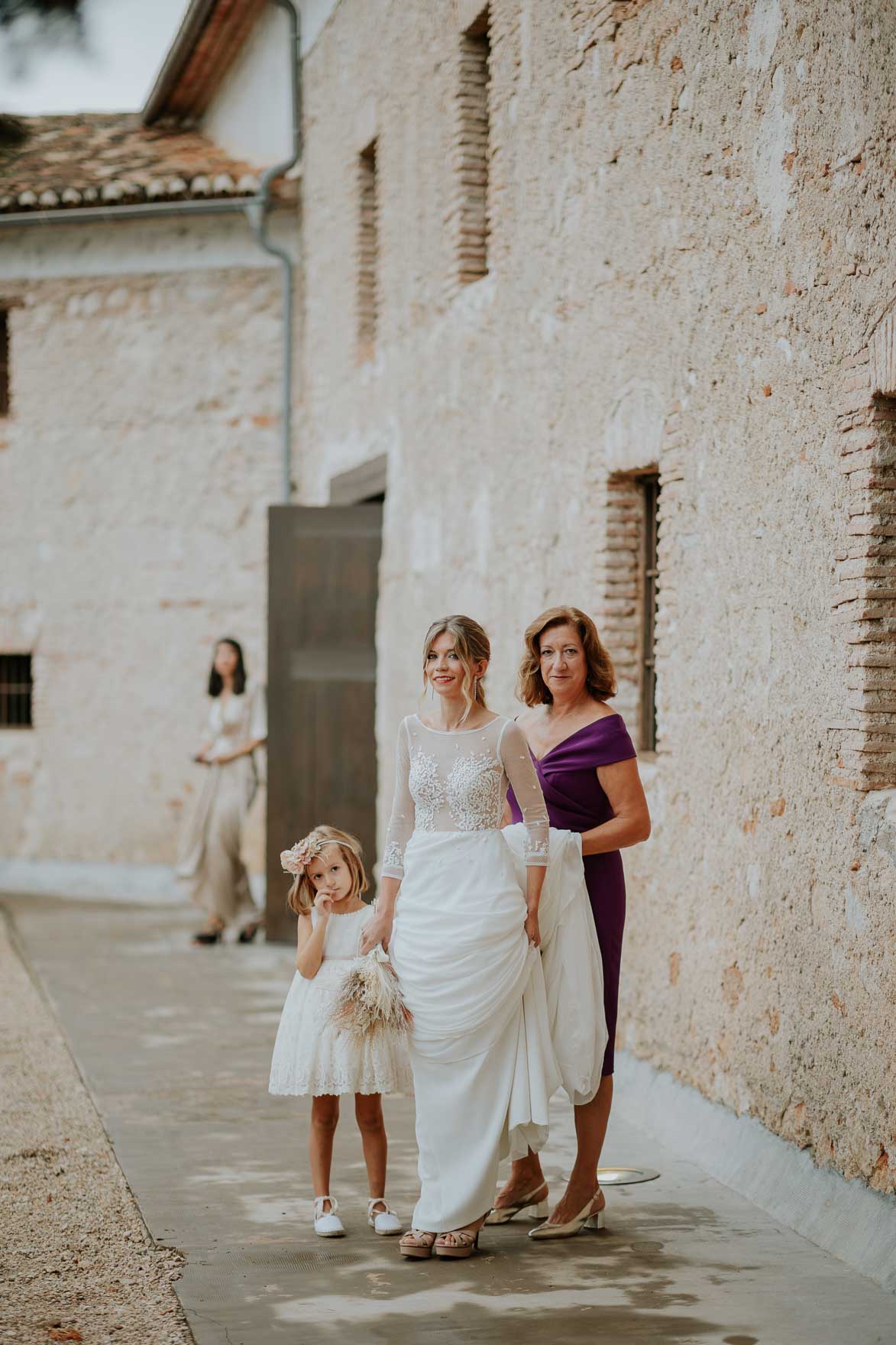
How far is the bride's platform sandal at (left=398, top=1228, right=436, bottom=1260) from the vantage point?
13.9ft

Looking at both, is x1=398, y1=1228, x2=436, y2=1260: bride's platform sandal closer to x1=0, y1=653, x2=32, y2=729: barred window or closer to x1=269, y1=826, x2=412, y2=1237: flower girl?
x1=269, y1=826, x2=412, y2=1237: flower girl

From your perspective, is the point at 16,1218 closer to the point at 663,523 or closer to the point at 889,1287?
the point at 889,1287

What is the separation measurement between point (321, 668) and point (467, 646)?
576 centimetres

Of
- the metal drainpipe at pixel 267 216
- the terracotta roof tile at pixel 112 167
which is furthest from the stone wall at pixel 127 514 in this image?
the terracotta roof tile at pixel 112 167

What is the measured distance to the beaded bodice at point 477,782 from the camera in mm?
4352

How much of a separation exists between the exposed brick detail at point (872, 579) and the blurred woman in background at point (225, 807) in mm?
6241

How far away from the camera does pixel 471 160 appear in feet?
27.5

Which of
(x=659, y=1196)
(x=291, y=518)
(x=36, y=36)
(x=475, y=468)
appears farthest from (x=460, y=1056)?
(x=291, y=518)

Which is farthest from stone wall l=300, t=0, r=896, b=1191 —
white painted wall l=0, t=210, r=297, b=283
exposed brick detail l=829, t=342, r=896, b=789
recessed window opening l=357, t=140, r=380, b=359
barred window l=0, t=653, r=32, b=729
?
barred window l=0, t=653, r=32, b=729

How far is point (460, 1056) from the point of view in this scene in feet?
14.0

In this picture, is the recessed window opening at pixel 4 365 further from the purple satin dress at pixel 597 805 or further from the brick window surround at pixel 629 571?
the purple satin dress at pixel 597 805

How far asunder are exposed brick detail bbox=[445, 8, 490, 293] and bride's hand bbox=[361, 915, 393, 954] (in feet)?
15.6

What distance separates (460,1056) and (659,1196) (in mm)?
1004

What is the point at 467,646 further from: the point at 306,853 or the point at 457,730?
the point at 306,853
